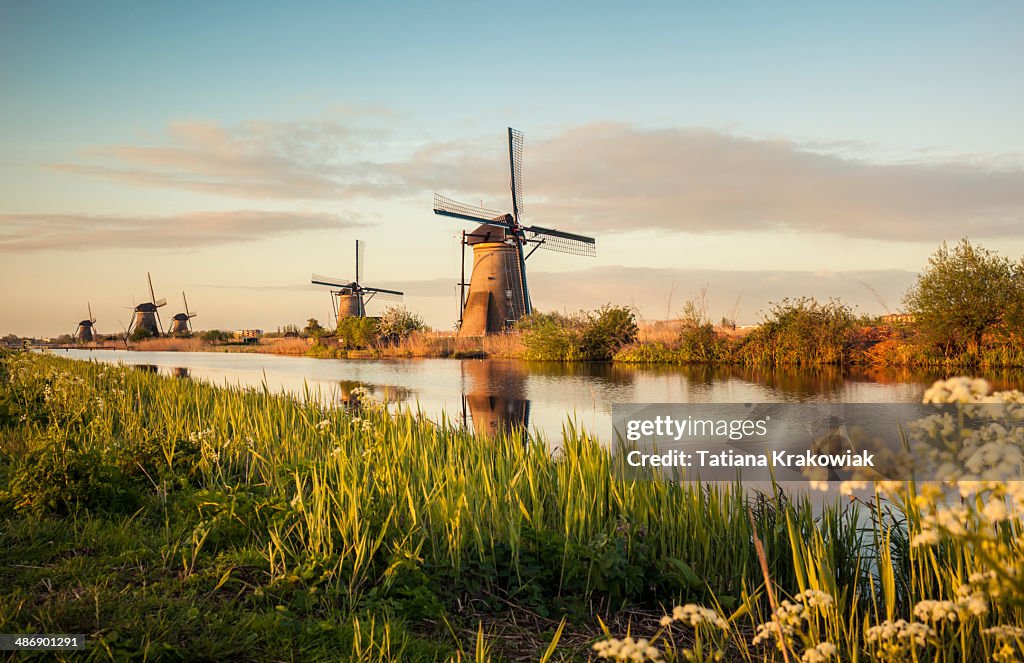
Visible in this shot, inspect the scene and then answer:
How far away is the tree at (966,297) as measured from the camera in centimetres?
1941

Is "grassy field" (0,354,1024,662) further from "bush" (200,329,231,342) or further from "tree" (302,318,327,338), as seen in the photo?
"bush" (200,329,231,342)

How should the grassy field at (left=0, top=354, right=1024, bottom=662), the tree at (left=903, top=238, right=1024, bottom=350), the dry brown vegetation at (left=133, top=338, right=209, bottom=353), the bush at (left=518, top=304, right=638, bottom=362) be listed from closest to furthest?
the grassy field at (left=0, top=354, right=1024, bottom=662), the tree at (left=903, top=238, right=1024, bottom=350), the bush at (left=518, top=304, right=638, bottom=362), the dry brown vegetation at (left=133, top=338, right=209, bottom=353)

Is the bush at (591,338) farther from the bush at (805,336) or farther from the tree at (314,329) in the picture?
the tree at (314,329)

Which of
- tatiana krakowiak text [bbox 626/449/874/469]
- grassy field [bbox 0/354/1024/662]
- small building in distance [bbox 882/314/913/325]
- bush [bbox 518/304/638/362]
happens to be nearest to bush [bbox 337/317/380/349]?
bush [bbox 518/304/638/362]

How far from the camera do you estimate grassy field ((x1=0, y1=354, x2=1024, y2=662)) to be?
2.66 metres

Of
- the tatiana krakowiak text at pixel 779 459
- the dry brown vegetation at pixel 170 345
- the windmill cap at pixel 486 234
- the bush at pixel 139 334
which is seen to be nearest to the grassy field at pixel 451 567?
the tatiana krakowiak text at pixel 779 459

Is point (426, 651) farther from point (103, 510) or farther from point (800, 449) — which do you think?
point (800, 449)

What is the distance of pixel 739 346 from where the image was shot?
928 inches

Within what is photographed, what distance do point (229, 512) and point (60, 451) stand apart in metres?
1.46

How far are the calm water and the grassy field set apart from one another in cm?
488

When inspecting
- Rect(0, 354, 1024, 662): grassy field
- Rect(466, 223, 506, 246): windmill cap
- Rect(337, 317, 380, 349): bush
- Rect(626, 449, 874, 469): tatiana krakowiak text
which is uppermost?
Rect(466, 223, 506, 246): windmill cap

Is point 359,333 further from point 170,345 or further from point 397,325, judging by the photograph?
point 170,345

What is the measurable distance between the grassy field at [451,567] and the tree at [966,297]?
18578 millimetres

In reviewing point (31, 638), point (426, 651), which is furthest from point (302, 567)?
point (31, 638)
